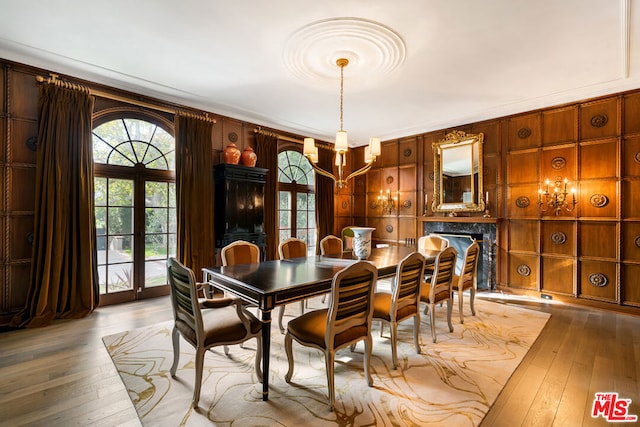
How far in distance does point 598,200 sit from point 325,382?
4.48 metres

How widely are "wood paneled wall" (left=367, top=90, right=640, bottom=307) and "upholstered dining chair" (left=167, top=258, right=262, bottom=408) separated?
4.50 metres

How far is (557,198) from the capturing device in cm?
443

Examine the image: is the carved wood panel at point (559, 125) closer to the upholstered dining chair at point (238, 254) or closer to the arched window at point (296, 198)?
the arched window at point (296, 198)

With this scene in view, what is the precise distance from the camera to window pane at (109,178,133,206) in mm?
4059

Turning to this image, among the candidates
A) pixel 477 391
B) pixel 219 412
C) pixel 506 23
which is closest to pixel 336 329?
pixel 219 412

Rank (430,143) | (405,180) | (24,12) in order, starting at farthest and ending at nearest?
(405,180) → (430,143) → (24,12)

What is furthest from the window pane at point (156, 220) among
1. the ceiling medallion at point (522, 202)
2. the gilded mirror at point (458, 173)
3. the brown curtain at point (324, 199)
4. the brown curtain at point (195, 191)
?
the ceiling medallion at point (522, 202)

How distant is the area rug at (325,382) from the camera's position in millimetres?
1923

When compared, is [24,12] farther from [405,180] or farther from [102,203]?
[405,180]

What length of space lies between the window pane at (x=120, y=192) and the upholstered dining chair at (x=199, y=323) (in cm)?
253

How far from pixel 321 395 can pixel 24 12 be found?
155 inches

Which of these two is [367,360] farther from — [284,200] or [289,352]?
[284,200]

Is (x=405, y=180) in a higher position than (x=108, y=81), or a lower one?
lower

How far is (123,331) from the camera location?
10.5 ft
